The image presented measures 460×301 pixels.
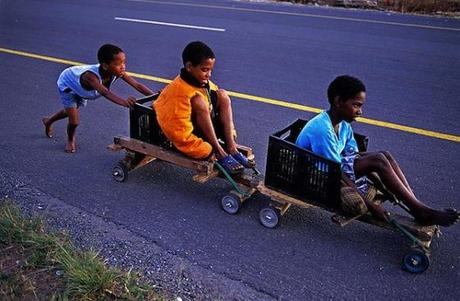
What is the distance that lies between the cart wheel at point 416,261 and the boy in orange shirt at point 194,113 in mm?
1390

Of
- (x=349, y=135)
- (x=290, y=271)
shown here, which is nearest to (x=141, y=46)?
(x=349, y=135)

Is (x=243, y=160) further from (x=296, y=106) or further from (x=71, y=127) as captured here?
(x=296, y=106)

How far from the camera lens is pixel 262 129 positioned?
227 inches

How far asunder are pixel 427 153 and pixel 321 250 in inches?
84.1

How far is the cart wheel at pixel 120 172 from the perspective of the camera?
4539 mm

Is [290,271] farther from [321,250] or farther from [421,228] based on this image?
[421,228]

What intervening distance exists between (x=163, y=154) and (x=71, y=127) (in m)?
1.32

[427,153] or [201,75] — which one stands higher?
[201,75]

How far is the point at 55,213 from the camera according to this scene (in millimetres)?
4023

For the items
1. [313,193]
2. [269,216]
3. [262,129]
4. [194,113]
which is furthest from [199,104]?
[262,129]

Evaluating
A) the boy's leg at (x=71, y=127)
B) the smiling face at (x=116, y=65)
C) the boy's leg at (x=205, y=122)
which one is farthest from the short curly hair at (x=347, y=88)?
the boy's leg at (x=71, y=127)

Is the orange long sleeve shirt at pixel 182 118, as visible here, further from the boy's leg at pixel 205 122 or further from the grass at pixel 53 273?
the grass at pixel 53 273

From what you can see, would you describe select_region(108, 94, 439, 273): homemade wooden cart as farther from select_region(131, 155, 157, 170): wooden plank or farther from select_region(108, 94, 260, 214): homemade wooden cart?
select_region(131, 155, 157, 170): wooden plank

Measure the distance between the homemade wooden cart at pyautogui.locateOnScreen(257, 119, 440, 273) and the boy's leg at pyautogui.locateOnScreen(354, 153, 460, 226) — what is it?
107 mm
